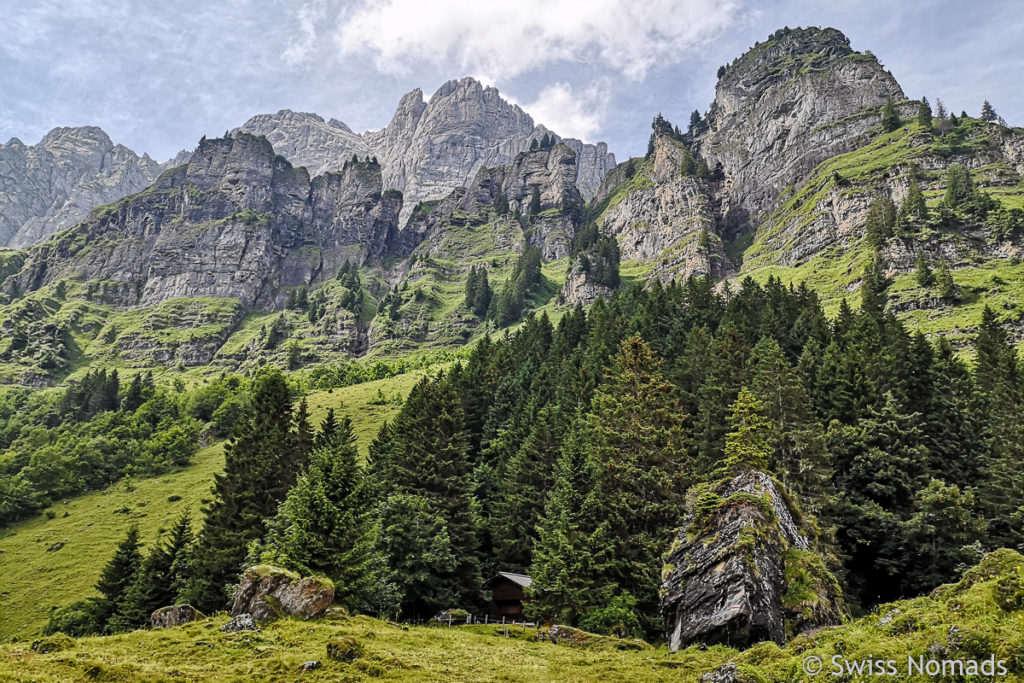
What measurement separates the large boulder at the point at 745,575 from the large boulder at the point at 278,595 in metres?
19.9

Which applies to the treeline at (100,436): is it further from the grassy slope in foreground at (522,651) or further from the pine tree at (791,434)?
the pine tree at (791,434)

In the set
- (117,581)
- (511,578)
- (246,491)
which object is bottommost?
(117,581)

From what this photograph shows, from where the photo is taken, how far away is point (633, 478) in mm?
46812

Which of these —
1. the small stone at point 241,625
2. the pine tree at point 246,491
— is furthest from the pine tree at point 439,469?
the small stone at point 241,625

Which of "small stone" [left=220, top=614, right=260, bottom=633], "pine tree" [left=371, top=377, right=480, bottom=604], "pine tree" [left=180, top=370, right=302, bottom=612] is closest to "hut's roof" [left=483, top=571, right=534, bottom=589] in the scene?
"pine tree" [left=371, top=377, right=480, bottom=604]

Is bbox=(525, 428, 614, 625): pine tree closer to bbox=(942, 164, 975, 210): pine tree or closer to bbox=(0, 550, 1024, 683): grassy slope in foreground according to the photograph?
bbox=(0, 550, 1024, 683): grassy slope in foreground

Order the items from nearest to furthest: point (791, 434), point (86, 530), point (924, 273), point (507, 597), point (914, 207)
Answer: point (791, 434) → point (507, 597) → point (86, 530) → point (924, 273) → point (914, 207)

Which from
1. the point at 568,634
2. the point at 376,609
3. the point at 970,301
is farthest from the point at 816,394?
the point at 970,301

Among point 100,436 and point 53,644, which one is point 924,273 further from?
Answer: point 100,436

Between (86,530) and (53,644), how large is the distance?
8327 centimetres

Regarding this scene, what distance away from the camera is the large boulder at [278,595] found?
28.8 m

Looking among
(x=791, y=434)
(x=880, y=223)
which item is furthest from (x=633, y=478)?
(x=880, y=223)

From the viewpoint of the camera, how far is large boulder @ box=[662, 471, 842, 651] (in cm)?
2627

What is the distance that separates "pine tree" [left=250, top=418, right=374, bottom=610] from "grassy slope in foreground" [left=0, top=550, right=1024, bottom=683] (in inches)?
227
